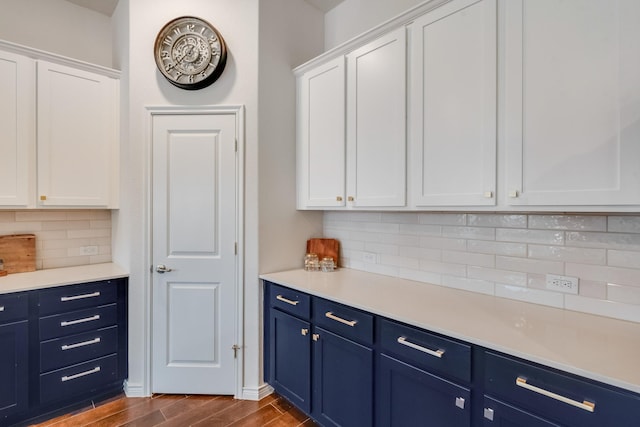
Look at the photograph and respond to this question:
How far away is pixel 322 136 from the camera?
2.41 metres

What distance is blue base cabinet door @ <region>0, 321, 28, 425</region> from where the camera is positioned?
202 cm

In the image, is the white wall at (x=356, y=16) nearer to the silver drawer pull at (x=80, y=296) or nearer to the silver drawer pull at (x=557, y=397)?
the silver drawer pull at (x=557, y=397)

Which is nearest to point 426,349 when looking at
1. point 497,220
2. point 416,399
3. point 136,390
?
point 416,399

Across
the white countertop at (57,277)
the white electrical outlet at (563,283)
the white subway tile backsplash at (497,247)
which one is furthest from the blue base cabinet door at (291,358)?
the white electrical outlet at (563,283)

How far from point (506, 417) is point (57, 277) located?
2839 mm

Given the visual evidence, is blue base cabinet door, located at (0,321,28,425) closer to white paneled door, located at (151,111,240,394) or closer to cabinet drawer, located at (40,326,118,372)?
cabinet drawer, located at (40,326,118,372)

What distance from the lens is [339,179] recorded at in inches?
89.9

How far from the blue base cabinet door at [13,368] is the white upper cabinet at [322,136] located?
2023 mm

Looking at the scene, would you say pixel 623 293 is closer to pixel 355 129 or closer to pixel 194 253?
pixel 355 129

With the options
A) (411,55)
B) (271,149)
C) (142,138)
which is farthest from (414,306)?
(142,138)

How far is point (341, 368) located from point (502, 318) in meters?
0.89

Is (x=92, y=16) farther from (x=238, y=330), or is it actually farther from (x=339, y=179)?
(x=238, y=330)

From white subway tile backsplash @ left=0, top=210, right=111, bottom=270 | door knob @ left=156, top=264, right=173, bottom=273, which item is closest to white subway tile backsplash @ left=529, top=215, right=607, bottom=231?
door knob @ left=156, top=264, right=173, bottom=273

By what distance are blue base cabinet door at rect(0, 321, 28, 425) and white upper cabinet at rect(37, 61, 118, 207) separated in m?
0.91
